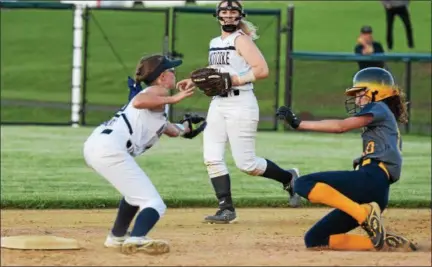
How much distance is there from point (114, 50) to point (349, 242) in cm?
1772

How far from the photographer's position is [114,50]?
1042 inches

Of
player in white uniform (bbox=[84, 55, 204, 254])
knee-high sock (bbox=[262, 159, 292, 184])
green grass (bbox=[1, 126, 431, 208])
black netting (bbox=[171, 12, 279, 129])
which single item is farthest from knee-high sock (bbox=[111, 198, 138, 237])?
black netting (bbox=[171, 12, 279, 129])

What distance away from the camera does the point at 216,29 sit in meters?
25.9

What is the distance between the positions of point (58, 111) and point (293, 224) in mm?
17019

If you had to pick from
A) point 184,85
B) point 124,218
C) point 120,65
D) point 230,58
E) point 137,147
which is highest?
point 230,58

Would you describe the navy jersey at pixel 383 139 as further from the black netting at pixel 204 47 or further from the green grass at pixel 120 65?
the black netting at pixel 204 47

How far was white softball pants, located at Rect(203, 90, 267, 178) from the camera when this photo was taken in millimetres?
10852

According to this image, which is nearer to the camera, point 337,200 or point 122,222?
point 337,200

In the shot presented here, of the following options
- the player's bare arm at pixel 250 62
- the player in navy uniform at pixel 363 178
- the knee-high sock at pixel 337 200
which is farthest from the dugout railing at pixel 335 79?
the knee-high sock at pixel 337 200

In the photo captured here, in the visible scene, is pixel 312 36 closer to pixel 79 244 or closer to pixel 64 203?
pixel 64 203

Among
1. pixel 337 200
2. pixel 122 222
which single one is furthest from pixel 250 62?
pixel 122 222

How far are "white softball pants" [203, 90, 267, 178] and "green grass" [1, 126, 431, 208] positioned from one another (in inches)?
80.8

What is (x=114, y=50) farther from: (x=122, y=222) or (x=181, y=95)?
(x=181, y=95)

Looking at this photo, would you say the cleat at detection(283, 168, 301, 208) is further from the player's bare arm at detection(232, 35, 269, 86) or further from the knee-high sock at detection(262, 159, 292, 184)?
the player's bare arm at detection(232, 35, 269, 86)
